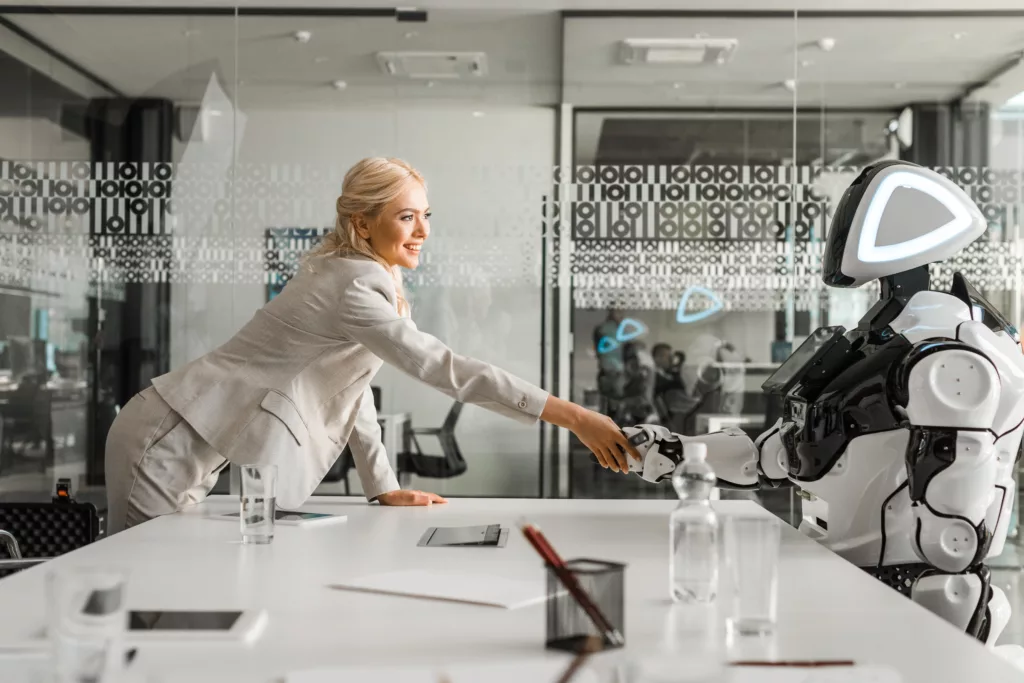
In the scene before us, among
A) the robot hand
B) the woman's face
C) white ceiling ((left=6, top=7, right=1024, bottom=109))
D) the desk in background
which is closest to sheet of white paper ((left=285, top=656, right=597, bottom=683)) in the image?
the robot hand

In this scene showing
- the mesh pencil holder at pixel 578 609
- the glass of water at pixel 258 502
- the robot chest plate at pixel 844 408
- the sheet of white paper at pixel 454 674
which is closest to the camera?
the sheet of white paper at pixel 454 674

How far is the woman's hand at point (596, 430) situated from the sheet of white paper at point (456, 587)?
60cm

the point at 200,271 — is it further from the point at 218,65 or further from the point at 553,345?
the point at 553,345

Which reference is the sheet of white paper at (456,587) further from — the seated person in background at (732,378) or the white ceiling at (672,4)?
the white ceiling at (672,4)

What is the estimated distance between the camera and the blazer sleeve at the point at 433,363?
2119 millimetres

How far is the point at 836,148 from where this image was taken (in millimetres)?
4461

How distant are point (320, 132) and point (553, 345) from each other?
1417 millimetres

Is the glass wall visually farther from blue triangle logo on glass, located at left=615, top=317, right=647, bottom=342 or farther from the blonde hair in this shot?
the blonde hair

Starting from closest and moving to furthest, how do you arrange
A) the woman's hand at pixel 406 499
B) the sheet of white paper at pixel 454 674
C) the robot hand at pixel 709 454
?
the sheet of white paper at pixel 454 674 < the robot hand at pixel 709 454 < the woman's hand at pixel 406 499

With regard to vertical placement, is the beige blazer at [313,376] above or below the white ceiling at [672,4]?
below

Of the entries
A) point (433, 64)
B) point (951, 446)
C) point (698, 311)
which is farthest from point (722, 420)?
point (951, 446)

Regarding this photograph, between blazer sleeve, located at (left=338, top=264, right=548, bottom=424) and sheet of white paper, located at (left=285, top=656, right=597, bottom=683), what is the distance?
1105 millimetres

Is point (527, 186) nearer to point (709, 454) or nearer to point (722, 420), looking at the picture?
point (722, 420)

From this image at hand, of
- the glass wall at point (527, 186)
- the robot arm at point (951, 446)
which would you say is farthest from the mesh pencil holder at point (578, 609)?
the glass wall at point (527, 186)
